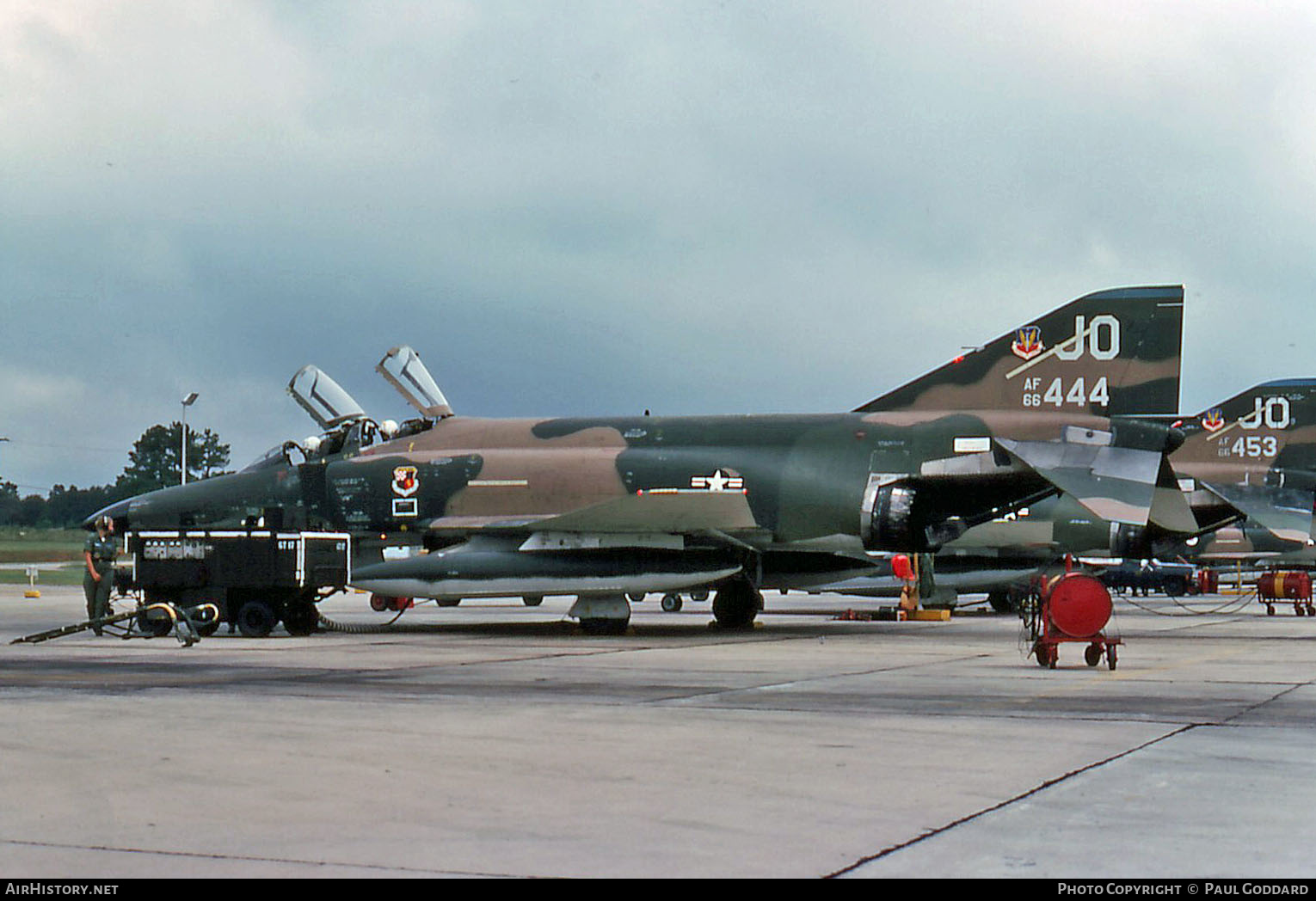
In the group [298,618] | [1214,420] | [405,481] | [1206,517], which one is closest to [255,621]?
[298,618]

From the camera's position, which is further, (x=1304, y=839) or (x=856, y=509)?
(x=856, y=509)

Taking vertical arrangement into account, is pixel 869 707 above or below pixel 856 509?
below

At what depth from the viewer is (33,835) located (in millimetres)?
5105

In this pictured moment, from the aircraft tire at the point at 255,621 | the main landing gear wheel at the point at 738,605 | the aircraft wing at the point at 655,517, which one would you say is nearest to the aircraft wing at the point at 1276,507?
the main landing gear wheel at the point at 738,605

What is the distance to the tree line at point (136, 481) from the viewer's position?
210 feet

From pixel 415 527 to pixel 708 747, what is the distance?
14.5 metres

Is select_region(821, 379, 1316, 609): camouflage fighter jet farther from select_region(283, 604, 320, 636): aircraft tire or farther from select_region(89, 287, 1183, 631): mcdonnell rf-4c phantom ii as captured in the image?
select_region(283, 604, 320, 636): aircraft tire

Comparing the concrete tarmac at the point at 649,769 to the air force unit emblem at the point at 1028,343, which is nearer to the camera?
the concrete tarmac at the point at 649,769

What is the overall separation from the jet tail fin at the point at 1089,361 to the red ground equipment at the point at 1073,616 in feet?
22.1

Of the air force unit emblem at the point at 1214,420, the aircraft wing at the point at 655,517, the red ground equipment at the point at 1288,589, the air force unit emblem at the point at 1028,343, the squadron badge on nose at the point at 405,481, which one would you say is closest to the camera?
the aircraft wing at the point at 655,517

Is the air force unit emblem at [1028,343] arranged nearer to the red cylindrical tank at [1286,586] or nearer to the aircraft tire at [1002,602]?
the aircraft tire at [1002,602]

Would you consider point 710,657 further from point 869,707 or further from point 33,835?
point 33,835

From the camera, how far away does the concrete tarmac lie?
4.85 meters
